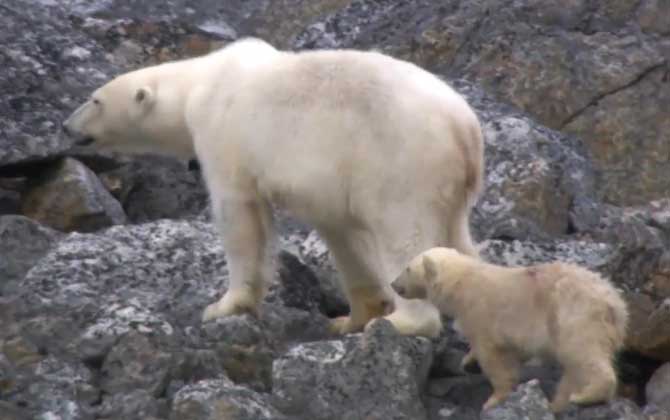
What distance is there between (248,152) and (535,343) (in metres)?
2.04

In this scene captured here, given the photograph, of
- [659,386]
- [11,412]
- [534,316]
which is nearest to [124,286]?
[11,412]

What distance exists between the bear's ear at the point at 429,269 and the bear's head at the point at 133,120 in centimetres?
207

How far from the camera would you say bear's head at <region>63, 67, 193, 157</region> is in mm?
10352

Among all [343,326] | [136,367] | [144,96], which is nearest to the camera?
[136,367]

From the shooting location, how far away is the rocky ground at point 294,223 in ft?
27.3

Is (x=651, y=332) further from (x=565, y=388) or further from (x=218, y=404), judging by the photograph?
→ (x=218, y=404)

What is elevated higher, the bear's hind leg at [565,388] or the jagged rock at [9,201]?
the bear's hind leg at [565,388]

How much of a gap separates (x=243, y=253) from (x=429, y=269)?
122cm

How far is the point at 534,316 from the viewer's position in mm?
8180

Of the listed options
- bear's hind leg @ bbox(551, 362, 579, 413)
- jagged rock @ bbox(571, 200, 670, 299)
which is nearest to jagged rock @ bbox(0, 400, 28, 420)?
bear's hind leg @ bbox(551, 362, 579, 413)

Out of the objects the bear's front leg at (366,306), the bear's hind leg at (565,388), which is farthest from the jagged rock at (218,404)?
the bear's front leg at (366,306)

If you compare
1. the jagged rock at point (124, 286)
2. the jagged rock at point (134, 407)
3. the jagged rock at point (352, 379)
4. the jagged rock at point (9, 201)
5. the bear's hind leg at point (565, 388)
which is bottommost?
the jagged rock at point (9, 201)

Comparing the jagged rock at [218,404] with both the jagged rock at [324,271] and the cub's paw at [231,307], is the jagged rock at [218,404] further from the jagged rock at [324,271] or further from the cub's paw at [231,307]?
the jagged rock at [324,271]

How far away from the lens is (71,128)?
1071 cm
